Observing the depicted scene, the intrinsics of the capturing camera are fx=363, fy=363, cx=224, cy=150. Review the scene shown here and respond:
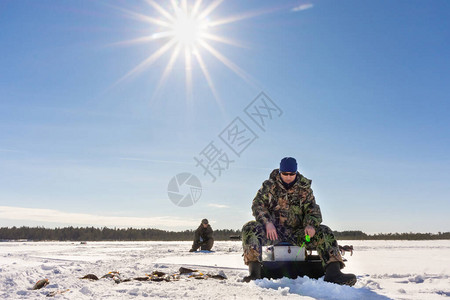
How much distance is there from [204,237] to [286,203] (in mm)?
10974

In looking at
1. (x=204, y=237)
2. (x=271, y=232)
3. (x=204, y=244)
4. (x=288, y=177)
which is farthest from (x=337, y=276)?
(x=204, y=237)

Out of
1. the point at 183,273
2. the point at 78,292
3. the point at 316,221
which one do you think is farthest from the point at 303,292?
A: the point at 183,273

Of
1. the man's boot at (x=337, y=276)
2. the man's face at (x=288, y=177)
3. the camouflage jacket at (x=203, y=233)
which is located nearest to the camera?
the man's boot at (x=337, y=276)

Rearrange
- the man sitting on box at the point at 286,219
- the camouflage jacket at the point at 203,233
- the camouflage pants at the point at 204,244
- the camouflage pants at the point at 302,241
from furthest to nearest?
the camouflage jacket at the point at 203,233 < the camouflage pants at the point at 204,244 < the man sitting on box at the point at 286,219 < the camouflage pants at the point at 302,241

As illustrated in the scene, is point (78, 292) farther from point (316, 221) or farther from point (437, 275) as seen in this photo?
point (437, 275)

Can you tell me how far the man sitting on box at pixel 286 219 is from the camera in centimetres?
470

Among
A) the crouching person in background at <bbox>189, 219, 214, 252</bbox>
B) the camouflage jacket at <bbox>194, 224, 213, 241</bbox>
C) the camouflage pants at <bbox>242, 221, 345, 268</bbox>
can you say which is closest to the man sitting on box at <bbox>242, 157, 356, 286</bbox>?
the camouflage pants at <bbox>242, 221, 345, 268</bbox>

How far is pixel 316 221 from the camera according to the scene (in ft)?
Result: 16.5

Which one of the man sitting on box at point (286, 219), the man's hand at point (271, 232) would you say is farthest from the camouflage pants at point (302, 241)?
the man's hand at point (271, 232)

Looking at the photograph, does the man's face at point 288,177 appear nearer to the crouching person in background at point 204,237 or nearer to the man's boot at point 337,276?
the man's boot at point 337,276

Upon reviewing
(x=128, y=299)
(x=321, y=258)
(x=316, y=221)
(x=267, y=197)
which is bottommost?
(x=128, y=299)

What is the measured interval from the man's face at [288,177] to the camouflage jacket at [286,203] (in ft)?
0.30

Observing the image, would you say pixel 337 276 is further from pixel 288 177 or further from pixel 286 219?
pixel 288 177

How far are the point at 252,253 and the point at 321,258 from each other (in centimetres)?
87
